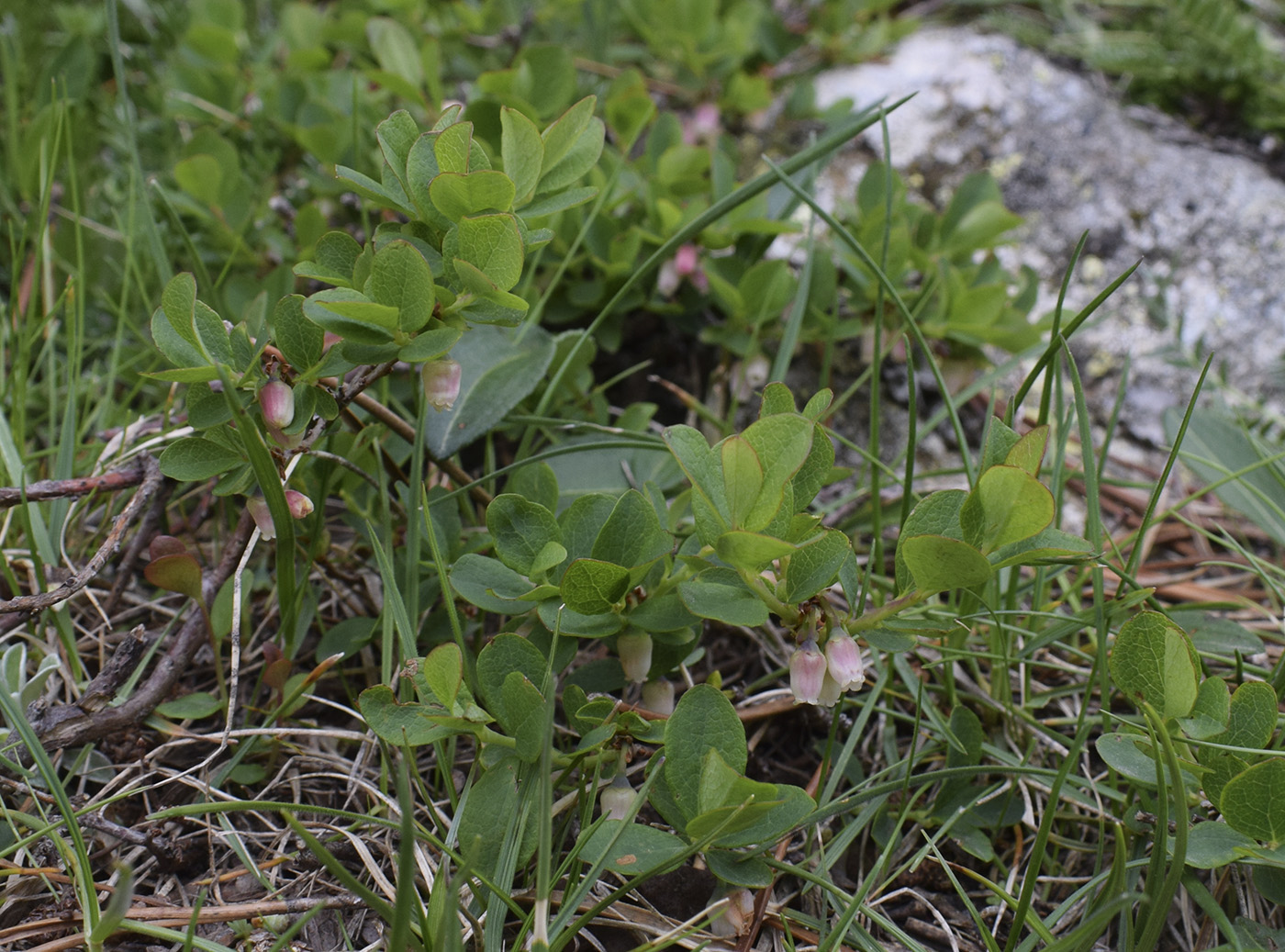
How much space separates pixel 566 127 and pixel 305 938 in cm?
98

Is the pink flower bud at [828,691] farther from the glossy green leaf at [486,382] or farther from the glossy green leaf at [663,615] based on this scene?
the glossy green leaf at [486,382]

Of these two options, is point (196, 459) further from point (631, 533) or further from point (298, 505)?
point (631, 533)

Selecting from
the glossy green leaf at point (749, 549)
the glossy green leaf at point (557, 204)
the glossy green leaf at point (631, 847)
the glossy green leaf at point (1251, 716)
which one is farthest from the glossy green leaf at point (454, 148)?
the glossy green leaf at point (1251, 716)

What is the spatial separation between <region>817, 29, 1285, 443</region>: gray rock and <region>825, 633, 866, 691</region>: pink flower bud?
48.3 inches

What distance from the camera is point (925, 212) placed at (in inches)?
64.7

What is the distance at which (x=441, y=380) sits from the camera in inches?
39.4

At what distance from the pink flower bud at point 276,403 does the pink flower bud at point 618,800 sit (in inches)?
20.9

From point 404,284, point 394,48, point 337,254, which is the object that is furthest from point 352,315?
point 394,48

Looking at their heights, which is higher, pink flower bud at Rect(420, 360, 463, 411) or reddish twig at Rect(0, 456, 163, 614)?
pink flower bud at Rect(420, 360, 463, 411)

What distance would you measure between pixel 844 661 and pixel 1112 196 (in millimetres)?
1677

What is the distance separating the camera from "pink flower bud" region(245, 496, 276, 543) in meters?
1.04

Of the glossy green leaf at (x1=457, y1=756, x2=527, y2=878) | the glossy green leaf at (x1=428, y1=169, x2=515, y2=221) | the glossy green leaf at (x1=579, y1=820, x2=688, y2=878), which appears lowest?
the glossy green leaf at (x1=457, y1=756, x2=527, y2=878)

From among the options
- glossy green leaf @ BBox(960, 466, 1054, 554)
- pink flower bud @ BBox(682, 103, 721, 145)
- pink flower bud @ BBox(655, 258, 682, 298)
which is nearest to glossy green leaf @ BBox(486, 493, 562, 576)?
glossy green leaf @ BBox(960, 466, 1054, 554)

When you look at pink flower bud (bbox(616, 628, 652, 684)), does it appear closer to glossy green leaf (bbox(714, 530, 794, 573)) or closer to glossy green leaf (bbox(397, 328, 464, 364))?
glossy green leaf (bbox(714, 530, 794, 573))
